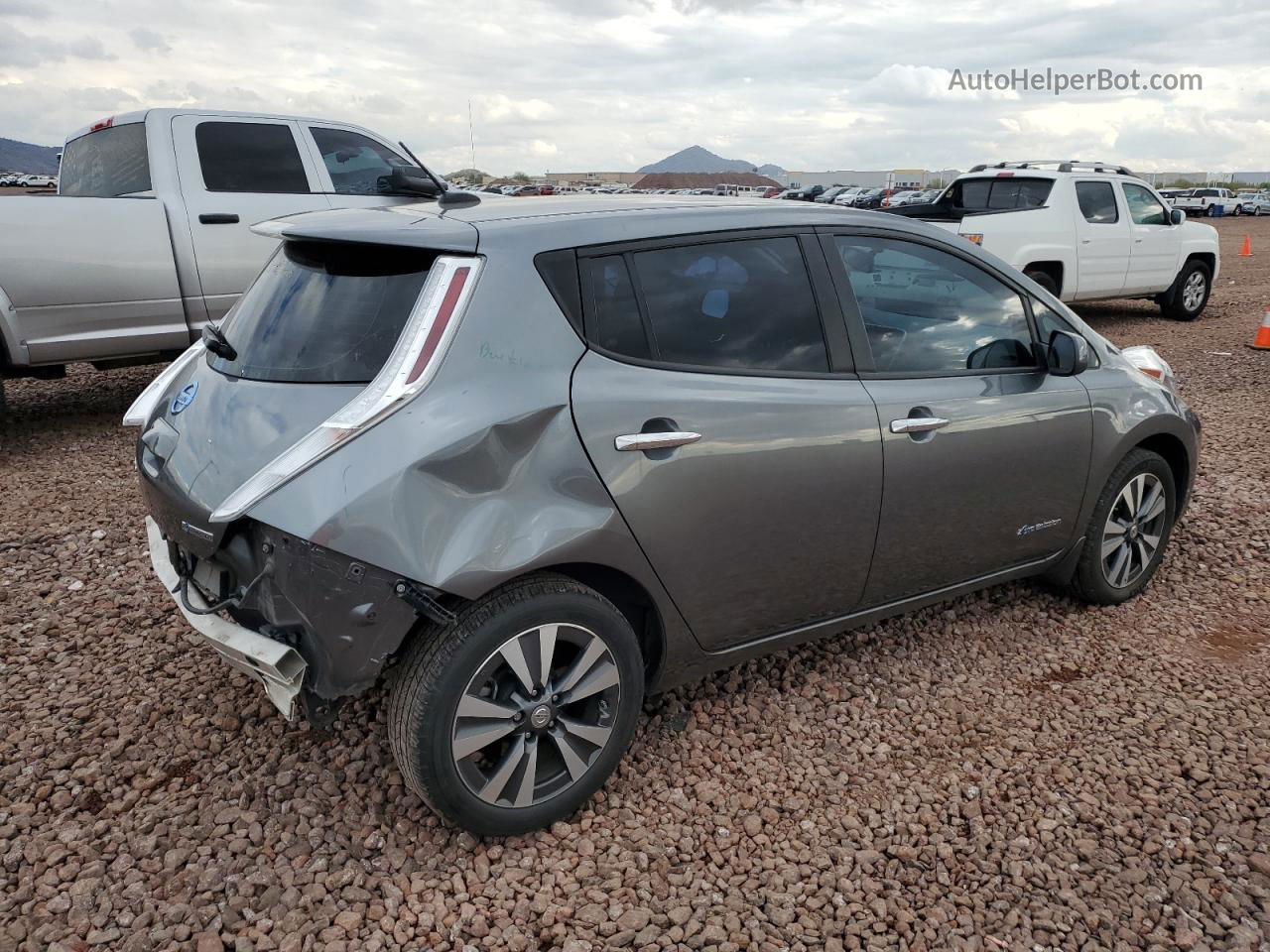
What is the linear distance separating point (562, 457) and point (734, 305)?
80cm

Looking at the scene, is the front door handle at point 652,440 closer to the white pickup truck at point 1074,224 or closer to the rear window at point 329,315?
the rear window at point 329,315

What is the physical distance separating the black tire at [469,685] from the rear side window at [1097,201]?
383 inches

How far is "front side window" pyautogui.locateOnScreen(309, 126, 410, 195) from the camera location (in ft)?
23.5

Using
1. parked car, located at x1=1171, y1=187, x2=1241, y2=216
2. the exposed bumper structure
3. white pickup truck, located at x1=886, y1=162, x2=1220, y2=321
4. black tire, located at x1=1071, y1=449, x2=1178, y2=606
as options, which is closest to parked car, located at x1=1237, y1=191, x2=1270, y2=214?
parked car, located at x1=1171, y1=187, x2=1241, y2=216

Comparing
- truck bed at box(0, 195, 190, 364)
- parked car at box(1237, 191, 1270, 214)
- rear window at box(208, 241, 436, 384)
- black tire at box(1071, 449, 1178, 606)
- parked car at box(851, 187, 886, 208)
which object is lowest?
parked car at box(1237, 191, 1270, 214)

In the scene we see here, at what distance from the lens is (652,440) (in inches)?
103

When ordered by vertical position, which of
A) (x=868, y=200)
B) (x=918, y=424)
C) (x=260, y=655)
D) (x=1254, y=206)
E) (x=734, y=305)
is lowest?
(x=1254, y=206)

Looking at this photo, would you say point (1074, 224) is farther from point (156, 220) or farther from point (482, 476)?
point (482, 476)

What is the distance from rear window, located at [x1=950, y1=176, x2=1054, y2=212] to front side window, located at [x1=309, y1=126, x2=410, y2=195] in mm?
6489

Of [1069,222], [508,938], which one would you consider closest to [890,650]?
[508,938]

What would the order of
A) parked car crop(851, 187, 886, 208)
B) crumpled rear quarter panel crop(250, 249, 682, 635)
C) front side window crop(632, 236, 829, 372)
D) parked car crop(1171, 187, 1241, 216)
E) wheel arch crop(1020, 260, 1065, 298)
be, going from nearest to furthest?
crumpled rear quarter panel crop(250, 249, 682, 635) < front side window crop(632, 236, 829, 372) < wheel arch crop(1020, 260, 1065, 298) < parked car crop(851, 187, 886, 208) < parked car crop(1171, 187, 1241, 216)

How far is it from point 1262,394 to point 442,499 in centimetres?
787

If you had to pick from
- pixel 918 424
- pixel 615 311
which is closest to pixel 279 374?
pixel 615 311

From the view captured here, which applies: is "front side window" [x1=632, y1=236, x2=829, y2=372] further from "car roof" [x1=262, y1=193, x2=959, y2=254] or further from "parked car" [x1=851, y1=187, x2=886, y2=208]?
"parked car" [x1=851, y1=187, x2=886, y2=208]
